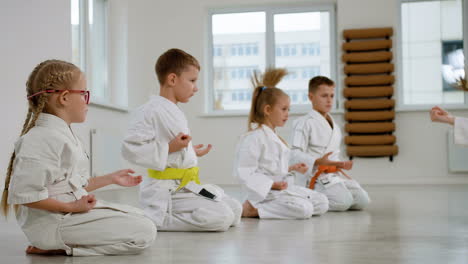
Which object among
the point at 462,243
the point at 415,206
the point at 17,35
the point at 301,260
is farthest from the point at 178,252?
the point at 17,35

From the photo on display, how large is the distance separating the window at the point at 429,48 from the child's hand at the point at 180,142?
493 cm

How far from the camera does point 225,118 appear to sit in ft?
22.8

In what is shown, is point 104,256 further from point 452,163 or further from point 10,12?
point 452,163

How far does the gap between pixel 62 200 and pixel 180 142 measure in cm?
62

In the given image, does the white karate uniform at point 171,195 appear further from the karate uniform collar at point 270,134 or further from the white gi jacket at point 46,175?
the karate uniform collar at point 270,134

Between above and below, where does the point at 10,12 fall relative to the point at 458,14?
below

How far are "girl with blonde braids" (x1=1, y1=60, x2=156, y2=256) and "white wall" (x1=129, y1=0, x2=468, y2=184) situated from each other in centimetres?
496

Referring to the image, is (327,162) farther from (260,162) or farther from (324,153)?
(260,162)

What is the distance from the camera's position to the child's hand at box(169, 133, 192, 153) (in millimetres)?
2273

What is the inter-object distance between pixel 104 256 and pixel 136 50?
553 centimetres

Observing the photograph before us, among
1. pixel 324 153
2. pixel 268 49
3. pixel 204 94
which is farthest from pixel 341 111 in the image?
pixel 324 153

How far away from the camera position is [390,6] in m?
6.61

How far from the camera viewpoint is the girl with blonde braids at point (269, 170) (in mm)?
3018

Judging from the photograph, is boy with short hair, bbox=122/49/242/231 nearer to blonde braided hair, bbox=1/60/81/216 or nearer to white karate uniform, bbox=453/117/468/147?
blonde braided hair, bbox=1/60/81/216
